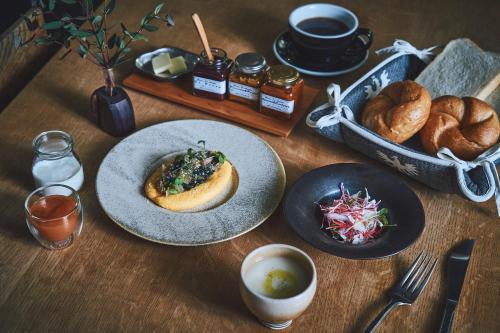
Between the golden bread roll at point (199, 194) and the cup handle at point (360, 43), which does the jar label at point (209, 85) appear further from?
the cup handle at point (360, 43)

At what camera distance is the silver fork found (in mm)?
938

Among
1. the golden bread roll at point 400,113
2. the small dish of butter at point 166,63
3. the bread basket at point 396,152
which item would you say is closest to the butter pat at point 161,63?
the small dish of butter at point 166,63

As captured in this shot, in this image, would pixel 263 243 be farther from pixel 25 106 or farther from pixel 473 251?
pixel 25 106

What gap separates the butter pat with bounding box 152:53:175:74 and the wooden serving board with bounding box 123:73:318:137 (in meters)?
0.03

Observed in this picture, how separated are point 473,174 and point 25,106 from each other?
3.67 ft

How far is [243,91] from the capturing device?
1.38m

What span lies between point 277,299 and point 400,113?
590 mm

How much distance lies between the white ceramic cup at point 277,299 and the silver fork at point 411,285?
0.46ft

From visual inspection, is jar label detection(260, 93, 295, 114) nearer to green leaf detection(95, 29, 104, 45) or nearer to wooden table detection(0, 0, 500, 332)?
wooden table detection(0, 0, 500, 332)

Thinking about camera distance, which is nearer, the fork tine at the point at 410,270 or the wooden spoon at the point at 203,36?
the fork tine at the point at 410,270

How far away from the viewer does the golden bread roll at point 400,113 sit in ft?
4.00

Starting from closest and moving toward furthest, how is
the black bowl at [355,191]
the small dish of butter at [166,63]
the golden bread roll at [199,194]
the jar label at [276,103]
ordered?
the black bowl at [355,191]
the golden bread roll at [199,194]
the jar label at [276,103]
the small dish of butter at [166,63]

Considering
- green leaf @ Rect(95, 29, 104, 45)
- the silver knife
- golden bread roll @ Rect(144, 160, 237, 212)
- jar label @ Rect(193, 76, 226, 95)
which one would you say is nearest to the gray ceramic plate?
golden bread roll @ Rect(144, 160, 237, 212)

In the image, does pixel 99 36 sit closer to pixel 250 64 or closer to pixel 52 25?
pixel 52 25
